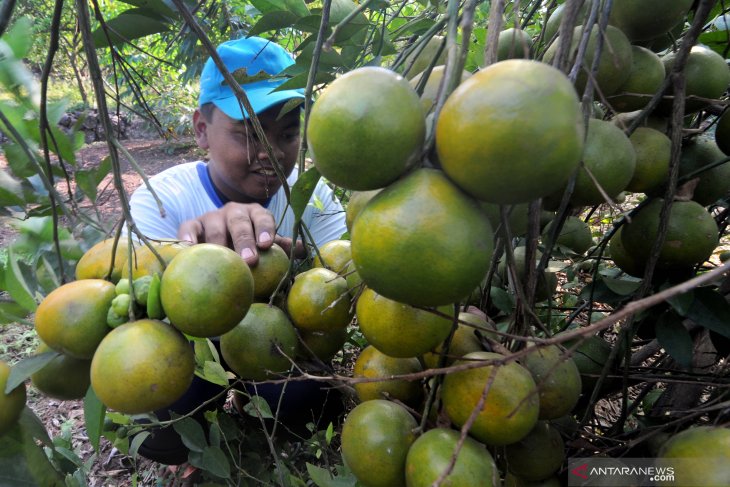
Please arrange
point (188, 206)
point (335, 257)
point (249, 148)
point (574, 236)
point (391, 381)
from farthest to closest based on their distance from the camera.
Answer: point (188, 206), point (249, 148), point (574, 236), point (335, 257), point (391, 381)

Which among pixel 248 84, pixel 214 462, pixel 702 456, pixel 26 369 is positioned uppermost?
pixel 248 84

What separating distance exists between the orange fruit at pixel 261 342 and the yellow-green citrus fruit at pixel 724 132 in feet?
3.53

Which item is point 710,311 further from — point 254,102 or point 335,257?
point 254,102

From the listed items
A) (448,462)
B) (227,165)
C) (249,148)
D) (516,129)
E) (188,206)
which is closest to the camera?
(516,129)

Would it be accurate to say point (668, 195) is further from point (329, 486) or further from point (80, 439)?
point (80, 439)

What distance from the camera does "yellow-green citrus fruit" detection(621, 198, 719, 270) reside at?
1008mm

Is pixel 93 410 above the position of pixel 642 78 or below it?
below

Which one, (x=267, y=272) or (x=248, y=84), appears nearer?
(x=267, y=272)

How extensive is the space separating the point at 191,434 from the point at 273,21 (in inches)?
52.4

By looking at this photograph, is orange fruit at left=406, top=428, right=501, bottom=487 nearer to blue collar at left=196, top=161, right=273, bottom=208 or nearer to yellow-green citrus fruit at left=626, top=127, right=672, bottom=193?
yellow-green citrus fruit at left=626, top=127, right=672, bottom=193

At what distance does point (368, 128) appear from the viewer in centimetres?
57

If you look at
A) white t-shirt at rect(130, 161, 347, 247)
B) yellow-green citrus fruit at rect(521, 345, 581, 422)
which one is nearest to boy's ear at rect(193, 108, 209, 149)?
white t-shirt at rect(130, 161, 347, 247)

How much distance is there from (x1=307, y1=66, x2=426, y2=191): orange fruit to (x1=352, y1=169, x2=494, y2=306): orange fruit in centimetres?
4

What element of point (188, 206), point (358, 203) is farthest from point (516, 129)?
point (188, 206)
